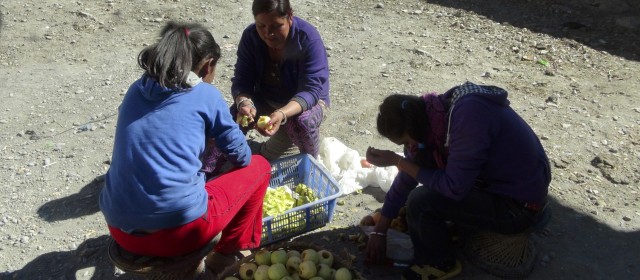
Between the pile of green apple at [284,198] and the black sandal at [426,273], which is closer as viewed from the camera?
the black sandal at [426,273]

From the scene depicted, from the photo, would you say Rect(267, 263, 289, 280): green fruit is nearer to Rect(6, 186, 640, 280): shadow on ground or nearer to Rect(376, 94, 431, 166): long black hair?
Rect(6, 186, 640, 280): shadow on ground

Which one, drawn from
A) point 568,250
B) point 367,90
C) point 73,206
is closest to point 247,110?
point 73,206

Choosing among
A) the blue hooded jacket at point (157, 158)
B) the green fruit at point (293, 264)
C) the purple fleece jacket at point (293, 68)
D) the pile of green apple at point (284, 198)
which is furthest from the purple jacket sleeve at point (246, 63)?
the green fruit at point (293, 264)

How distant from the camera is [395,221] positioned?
3.68m

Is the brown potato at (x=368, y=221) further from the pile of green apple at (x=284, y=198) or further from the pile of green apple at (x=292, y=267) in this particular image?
the pile of green apple at (x=292, y=267)

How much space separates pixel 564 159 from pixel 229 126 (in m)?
2.74

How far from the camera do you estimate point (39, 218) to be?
3961 mm

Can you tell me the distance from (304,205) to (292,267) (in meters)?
0.55

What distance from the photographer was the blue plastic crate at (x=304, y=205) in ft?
11.8

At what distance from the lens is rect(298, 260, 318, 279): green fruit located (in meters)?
2.97

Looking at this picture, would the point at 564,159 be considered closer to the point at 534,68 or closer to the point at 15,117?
the point at 534,68

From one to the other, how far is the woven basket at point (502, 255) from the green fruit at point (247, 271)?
4.15 ft

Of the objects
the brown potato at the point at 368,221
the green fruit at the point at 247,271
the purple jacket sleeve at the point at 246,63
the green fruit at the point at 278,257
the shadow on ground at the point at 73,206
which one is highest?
the purple jacket sleeve at the point at 246,63

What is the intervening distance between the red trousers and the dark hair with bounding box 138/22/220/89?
24.1 inches
